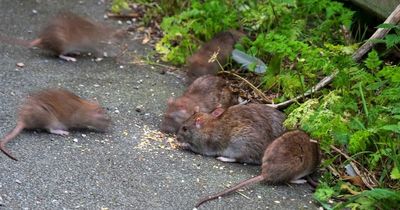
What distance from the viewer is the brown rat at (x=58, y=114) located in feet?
18.2

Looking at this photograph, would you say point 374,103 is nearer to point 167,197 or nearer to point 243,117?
point 243,117

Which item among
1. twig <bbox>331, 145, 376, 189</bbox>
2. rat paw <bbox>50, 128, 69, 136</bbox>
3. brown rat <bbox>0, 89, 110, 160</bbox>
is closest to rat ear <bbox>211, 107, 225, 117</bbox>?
brown rat <bbox>0, 89, 110, 160</bbox>

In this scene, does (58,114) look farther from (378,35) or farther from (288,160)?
(378,35)

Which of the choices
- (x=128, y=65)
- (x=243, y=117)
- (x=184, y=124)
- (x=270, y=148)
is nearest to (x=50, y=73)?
(x=128, y=65)

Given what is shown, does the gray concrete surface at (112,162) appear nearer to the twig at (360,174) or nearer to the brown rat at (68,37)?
the brown rat at (68,37)

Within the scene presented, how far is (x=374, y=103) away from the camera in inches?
234

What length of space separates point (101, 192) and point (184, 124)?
47.0 inches

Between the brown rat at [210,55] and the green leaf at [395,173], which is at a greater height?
the green leaf at [395,173]

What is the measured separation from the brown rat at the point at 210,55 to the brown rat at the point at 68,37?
937 millimetres

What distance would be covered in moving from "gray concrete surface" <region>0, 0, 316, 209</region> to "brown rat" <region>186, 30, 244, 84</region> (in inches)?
8.2

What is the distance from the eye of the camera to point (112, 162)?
543 centimetres

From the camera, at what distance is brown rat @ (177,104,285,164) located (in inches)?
225

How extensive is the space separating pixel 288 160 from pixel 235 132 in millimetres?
614

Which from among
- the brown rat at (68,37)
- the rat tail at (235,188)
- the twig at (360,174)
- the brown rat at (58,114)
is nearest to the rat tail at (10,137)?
the brown rat at (58,114)
